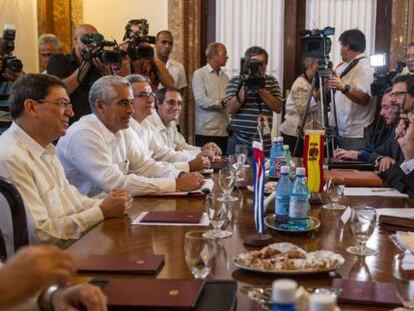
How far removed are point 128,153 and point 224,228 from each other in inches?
54.3

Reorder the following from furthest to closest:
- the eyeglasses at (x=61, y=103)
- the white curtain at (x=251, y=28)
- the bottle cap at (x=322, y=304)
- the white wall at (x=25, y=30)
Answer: the white curtain at (x=251, y=28) < the white wall at (x=25, y=30) < the eyeglasses at (x=61, y=103) < the bottle cap at (x=322, y=304)

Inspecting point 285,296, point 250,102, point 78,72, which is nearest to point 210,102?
point 250,102

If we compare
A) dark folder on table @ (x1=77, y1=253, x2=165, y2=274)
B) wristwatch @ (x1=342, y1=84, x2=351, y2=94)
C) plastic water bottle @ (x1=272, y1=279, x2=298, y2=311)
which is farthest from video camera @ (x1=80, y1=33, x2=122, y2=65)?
plastic water bottle @ (x1=272, y1=279, x2=298, y2=311)

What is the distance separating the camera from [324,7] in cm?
561

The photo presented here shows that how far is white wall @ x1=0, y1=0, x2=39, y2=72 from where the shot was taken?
196 inches

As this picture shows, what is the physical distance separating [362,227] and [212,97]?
3442mm

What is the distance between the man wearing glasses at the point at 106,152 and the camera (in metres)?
2.48

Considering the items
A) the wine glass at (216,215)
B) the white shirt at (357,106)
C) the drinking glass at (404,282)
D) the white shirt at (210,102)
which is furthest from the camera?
the white shirt at (210,102)

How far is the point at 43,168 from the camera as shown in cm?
205

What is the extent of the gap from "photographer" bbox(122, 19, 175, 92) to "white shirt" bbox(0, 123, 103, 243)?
194cm

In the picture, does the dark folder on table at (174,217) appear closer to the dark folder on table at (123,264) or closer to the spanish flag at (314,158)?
the dark folder on table at (123,264)

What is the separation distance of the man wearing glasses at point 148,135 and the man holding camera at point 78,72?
0.30 m

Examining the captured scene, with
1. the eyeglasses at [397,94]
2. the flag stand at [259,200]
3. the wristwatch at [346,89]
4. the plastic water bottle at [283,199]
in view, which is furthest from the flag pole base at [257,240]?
the wristwatch at [346,89]

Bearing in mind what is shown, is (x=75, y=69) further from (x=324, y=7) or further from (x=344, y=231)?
(x=324, y=7)
